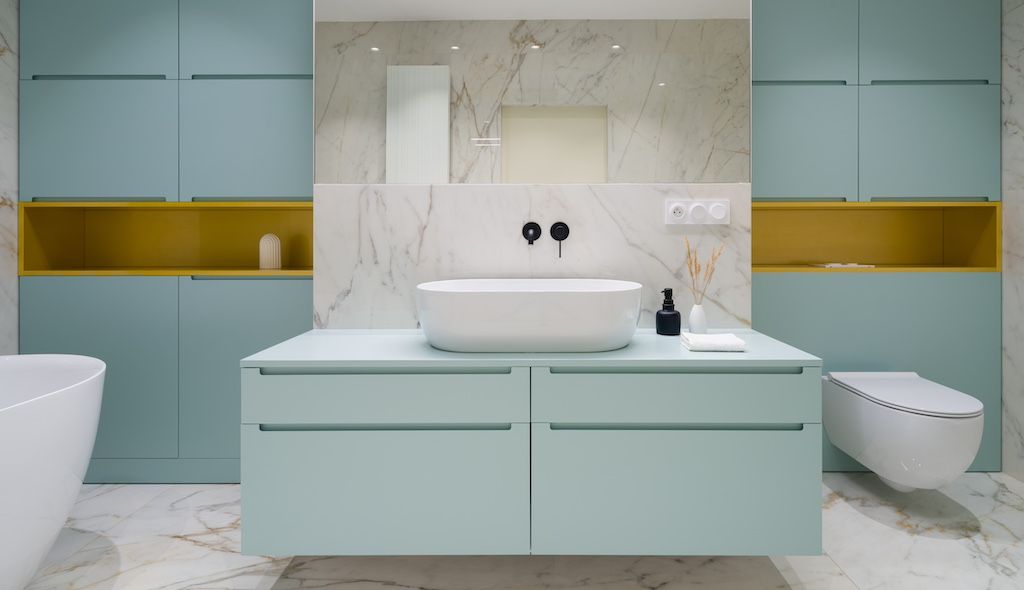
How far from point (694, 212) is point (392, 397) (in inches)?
47.9

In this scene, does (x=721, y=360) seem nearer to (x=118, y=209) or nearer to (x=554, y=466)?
(x=554, y=466)

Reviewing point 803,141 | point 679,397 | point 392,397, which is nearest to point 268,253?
point 392,397

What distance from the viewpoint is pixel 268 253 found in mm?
2574

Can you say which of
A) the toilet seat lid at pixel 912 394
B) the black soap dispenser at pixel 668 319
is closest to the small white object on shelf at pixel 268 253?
the black soap dispenser at pixel 668 319

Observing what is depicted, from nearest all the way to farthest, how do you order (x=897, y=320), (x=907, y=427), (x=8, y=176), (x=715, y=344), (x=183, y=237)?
(x=715, y=344) → (x=907, y=427) → (x=8, y=176) → (x=897, y=320) → (x=183, y=237)

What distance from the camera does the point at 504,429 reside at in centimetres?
155

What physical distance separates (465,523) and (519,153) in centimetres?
121

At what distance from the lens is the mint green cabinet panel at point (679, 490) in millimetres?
1531

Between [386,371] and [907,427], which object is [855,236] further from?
[386,371]

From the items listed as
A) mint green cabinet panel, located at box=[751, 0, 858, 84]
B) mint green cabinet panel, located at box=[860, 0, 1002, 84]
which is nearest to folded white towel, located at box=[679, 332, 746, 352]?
mint green cabinet panel, located at box=[751, 0, 858, 84]

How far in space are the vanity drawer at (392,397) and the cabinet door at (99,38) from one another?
1651 mm

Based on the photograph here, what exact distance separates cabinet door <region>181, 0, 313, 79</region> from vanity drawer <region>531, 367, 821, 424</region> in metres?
1.74

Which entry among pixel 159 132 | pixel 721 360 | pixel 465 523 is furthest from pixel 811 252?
pixel 159 132

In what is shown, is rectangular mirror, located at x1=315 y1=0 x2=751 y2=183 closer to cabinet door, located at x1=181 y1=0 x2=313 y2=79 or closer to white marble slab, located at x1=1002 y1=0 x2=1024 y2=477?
cabinet door, located at x1=181 y1=0 x2=313 y2=79
